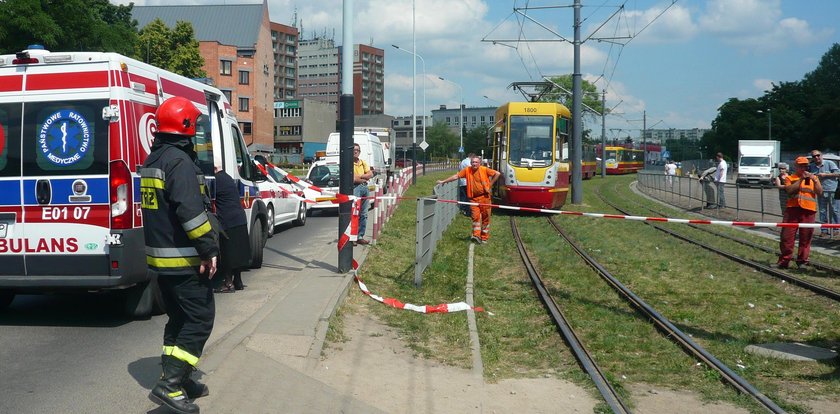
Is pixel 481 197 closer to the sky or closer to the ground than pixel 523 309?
closer to the sky

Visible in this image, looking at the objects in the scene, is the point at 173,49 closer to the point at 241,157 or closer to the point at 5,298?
the point at 241,157

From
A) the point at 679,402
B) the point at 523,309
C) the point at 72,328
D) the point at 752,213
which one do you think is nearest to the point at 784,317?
the point at 523,309

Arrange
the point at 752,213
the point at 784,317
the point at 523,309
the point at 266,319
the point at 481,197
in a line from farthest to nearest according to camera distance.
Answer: the point at 752,213, the point at 481,197, the point at 523,309, the point at 784,317, the point at 266,319

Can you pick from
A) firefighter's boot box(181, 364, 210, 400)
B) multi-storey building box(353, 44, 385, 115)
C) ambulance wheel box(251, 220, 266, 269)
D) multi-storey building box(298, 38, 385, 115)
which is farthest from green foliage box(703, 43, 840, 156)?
multi-storey building box(298, 38, 385, 115)

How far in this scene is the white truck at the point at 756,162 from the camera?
4959 centimetres

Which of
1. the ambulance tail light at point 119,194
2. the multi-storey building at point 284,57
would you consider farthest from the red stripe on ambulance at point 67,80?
the multi-storey building at point 284,57

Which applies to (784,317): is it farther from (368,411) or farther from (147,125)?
(147,125)

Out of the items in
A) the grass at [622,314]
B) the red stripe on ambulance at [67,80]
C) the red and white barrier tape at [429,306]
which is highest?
the red stripe on ambulance at [67,80]

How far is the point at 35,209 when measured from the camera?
7.64 metres

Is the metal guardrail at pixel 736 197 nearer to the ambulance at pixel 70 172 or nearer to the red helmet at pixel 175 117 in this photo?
the ambulance at pixel 70 172

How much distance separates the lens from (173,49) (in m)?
60.2

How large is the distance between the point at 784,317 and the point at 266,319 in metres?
5.63

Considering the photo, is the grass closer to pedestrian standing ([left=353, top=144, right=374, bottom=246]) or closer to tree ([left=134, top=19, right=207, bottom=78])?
pedestrian standing ([left=353, top=144, right=374, bottom=246])

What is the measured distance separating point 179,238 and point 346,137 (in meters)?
5.91
